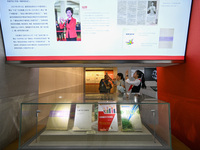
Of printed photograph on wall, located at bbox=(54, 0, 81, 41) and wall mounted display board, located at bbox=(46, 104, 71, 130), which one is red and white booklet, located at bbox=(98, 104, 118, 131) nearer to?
wall mounted display board, located at bbox=(46, 104, 71, 130)

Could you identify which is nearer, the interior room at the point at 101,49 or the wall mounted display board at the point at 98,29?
the interior room at the point at 101,49

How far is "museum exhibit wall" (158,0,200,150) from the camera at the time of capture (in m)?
1.04

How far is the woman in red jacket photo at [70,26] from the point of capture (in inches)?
45.1

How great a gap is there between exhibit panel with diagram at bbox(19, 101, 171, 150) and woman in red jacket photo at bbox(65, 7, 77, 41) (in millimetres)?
645

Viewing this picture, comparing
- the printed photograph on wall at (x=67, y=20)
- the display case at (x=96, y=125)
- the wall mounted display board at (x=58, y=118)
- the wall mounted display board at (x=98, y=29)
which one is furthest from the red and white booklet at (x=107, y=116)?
the printed photograph on wall at (x=67, y=20)

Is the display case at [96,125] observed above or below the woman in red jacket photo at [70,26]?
below

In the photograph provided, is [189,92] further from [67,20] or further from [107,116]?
[67,20]

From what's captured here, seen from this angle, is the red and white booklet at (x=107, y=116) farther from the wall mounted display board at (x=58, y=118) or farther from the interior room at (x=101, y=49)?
the wall mounted display board at (x=58, y=118)

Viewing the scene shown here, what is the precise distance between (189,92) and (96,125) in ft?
2.92

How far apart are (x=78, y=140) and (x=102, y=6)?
117cm

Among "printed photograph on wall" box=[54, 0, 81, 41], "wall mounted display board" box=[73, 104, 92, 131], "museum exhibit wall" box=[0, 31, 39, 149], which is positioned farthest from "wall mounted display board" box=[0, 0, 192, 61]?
"wall mounted display board" box=[73, 104, 92, 131]

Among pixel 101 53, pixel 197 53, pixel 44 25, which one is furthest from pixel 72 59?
pixel 197 53

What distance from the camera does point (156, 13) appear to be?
113cm

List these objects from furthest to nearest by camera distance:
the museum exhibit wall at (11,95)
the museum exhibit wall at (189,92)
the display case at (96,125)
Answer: the museum exhibit wall at (11,95) < the museum exhibit wall at (189,92) < the display case at (96,125)
